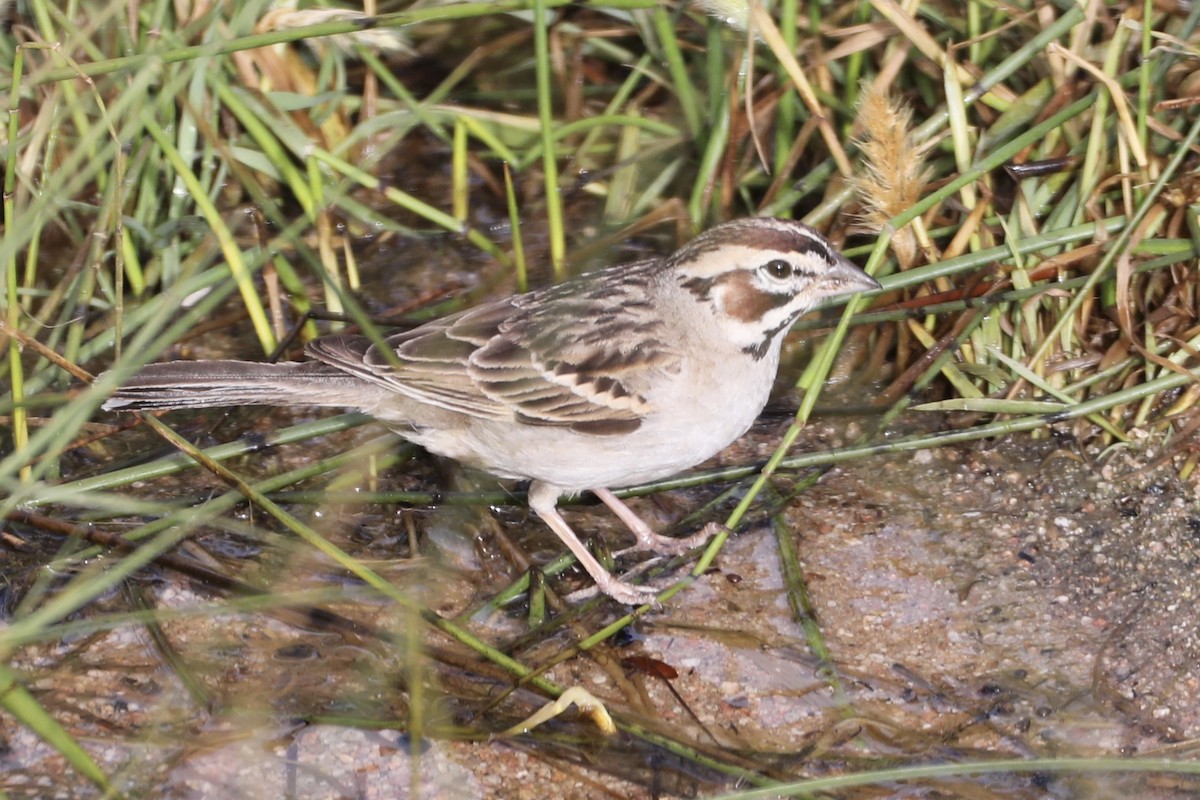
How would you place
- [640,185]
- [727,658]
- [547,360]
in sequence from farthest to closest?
[640,185] < [547,360] < [727,658]

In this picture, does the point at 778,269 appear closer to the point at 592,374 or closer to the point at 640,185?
the point at 592,374

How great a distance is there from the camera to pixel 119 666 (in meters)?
4.16

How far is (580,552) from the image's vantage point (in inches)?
183

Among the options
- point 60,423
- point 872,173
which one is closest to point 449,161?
point 872,173

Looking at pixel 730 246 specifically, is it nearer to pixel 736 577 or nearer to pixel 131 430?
pixel 736 577

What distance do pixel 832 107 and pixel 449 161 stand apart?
1.98m

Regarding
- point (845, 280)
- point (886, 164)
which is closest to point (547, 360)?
point (845, 280)

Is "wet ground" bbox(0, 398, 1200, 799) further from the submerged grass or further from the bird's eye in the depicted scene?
the bird's eye

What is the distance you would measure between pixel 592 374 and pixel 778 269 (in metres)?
0.71

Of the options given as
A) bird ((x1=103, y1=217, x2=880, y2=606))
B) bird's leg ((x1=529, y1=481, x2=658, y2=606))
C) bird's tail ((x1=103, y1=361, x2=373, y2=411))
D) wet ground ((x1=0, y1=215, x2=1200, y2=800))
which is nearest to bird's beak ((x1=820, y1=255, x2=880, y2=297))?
bird ((x1=103, y1=217, x2=880, y2=606))

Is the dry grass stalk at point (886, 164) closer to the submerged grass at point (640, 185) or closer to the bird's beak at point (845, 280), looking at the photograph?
the submerged grass at point (640, 185)

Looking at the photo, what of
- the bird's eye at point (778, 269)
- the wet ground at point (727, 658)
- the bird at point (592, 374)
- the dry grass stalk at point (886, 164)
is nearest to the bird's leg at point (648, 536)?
the bird at point (592, 374)

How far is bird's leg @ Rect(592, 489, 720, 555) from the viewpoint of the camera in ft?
15.6

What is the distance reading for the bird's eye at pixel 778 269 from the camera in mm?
4434
